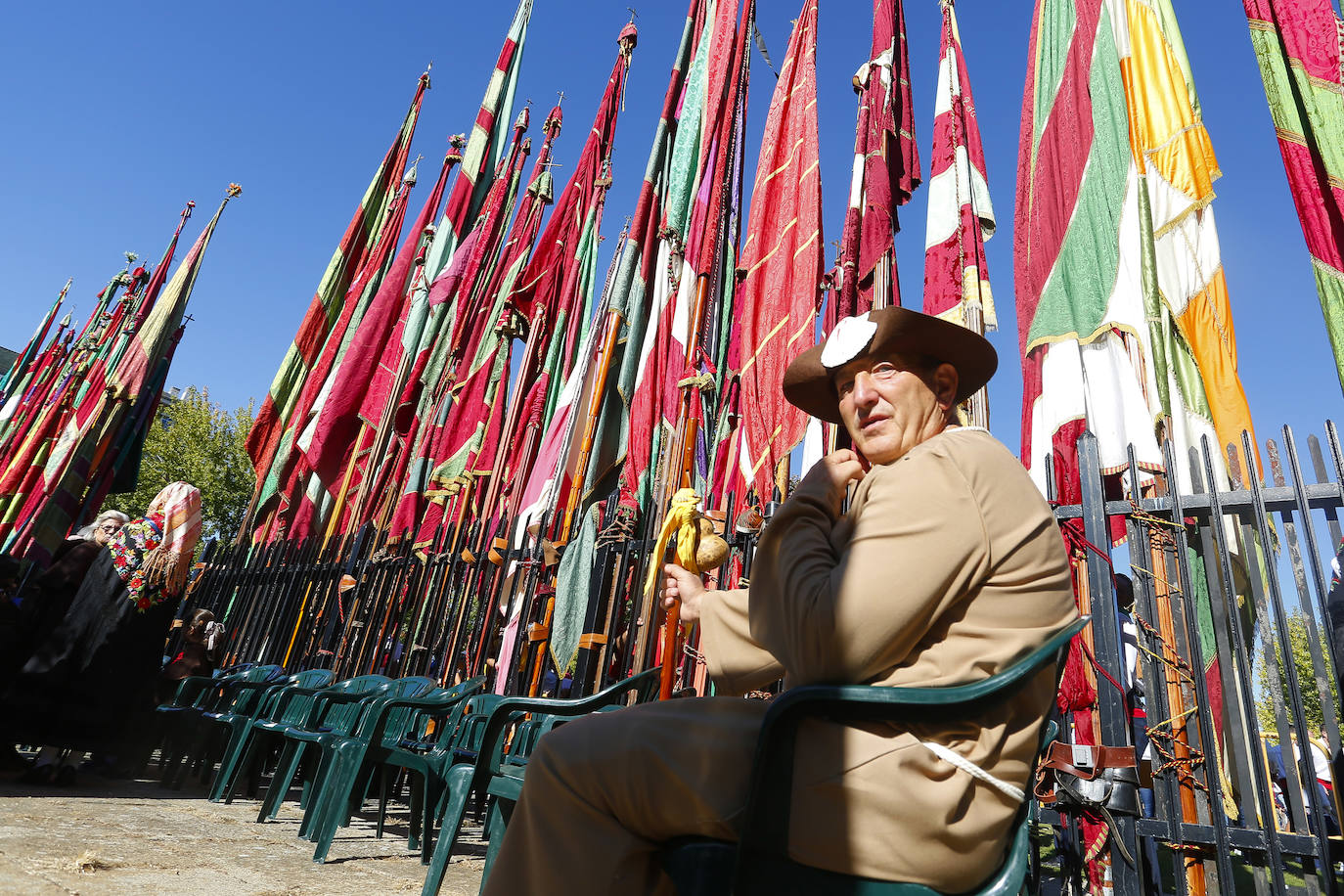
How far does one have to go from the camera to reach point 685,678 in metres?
3.91

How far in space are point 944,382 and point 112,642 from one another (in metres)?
5.16

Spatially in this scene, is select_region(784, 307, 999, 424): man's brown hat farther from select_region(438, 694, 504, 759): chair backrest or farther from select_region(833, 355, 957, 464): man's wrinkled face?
select_region(438, 694, 504, 759): chair backrest

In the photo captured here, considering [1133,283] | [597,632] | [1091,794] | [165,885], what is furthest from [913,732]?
[1133,283]

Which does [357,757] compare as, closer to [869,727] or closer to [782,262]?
[869,727]

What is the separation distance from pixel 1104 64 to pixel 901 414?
A: 14.9 ft

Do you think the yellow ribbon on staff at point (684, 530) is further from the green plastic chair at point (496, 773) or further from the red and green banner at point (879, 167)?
the red and green banner at point (879, 167)

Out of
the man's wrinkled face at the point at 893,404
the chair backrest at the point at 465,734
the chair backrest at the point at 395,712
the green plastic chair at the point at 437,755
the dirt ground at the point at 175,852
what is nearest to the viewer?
the man's wrinkled face at the point at 893,404

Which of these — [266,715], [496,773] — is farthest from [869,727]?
[266,715]

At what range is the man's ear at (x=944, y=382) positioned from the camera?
166 centimetres

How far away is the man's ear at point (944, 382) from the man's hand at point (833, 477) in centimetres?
32

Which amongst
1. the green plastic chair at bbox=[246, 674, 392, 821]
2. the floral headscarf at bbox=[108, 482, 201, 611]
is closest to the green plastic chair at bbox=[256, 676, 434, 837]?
the green plastic chair at bbox=[246, 674, 392, 821]

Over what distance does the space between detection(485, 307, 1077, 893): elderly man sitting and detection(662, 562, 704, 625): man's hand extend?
1.00 feet

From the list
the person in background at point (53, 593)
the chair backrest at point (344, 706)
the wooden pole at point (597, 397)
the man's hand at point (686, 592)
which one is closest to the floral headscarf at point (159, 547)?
the person in background at point (53, 593)

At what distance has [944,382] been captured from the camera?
167cm
